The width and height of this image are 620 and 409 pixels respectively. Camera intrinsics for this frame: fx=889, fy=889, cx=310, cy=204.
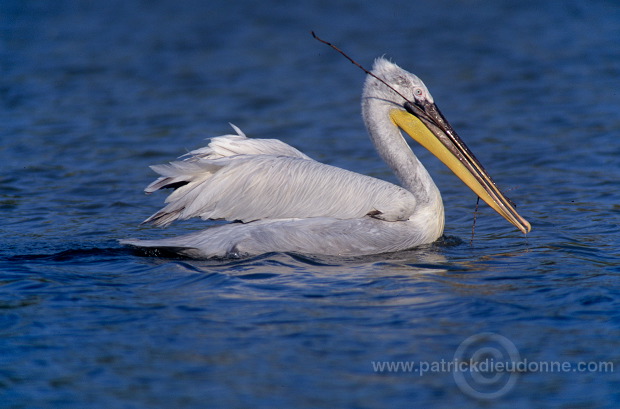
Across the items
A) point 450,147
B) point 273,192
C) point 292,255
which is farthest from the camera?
point 450,147

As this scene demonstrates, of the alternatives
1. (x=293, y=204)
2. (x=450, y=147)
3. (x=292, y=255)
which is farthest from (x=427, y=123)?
(x=292, y=255)

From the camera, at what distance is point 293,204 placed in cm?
536

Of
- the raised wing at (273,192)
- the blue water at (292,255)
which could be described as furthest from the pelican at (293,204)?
the blue water at (292,255)

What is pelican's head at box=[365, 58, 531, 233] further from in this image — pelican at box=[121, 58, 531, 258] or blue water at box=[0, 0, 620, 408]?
blue water at box=[0, 0, 620, 408]

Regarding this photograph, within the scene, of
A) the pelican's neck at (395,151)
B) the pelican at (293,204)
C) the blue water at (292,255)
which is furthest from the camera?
the pelican's neck at (395,151)

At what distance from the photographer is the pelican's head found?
5.62m

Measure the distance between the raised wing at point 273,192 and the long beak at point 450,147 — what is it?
0.48 meters

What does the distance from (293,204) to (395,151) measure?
796 millimetres

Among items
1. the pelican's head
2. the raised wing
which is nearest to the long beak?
the pelican's head

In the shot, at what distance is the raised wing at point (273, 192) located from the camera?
209 inches

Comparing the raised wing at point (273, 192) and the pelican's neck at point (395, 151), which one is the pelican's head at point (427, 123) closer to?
the pelican's neck at point (395, 151)

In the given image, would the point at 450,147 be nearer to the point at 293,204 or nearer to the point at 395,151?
the point at 395,151

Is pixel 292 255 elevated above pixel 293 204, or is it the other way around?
pixel 293 204

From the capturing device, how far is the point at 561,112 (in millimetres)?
9031
